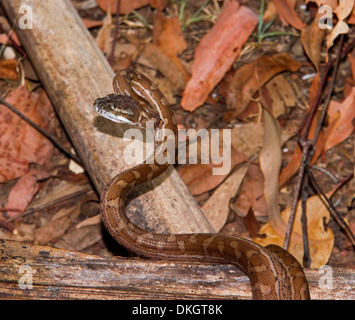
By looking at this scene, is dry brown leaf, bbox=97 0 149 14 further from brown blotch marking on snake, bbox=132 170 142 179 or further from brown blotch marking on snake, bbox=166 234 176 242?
brown blotch marking on snake, bbox=166 234 176 242

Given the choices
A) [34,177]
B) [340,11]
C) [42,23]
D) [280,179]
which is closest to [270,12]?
[340,11]

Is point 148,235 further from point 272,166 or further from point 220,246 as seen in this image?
point 272,166

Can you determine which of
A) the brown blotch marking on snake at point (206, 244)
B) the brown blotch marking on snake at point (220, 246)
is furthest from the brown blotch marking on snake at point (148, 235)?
the brown blotch marking on snake at point (220, 246)

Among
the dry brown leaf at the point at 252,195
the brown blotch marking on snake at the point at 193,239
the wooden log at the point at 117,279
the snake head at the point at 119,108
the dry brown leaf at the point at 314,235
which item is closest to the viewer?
the wooden log at the point at 117,279

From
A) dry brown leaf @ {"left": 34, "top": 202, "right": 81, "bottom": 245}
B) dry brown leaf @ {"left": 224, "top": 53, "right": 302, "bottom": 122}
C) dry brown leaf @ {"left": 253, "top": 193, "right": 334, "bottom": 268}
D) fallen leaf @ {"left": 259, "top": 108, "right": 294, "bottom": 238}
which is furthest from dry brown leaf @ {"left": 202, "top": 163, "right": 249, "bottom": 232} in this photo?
dry brown leaf @ {"left": 34, "top": 202, "right": 81, "bottom": 245}

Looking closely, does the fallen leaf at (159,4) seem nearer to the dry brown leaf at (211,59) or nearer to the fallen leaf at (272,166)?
the dry brown leaf at (211,59)

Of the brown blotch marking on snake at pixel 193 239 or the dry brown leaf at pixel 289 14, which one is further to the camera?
the dry brown leaf at pixel 289 14

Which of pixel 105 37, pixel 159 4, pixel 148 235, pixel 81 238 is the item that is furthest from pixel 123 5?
pixel 148 235
